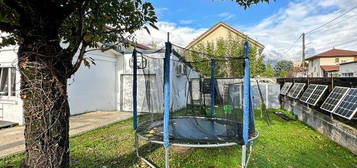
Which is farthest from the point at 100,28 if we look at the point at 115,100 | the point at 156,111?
the point at 115,100

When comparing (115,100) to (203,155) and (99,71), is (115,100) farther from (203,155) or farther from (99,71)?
(203,155)

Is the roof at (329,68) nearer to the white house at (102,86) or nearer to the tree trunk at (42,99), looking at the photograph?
the white house at (102,86)

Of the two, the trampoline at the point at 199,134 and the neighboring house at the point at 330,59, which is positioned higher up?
the neighboring house at the point at 330,59

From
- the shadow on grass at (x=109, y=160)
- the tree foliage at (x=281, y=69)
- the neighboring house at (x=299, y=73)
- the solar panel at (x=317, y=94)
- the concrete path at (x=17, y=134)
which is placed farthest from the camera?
the tree foliage at (x=281, y=69)

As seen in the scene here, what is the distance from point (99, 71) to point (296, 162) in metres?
9.67

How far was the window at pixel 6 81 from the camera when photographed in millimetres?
8188

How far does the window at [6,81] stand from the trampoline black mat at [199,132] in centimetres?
650

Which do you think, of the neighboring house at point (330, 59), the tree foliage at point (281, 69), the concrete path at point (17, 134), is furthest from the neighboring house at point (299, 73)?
the concrete path at point (17, 134)

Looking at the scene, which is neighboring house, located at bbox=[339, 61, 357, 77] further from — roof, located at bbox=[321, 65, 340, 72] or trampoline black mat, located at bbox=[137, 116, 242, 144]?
trampoline black mat, located at bbox=[137, 116, 242, 144]

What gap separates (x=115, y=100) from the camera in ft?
39.4

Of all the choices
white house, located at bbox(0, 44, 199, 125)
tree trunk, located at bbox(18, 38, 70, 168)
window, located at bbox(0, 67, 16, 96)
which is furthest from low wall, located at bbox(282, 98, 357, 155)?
window, located at bbox(0, 67, 16, 96)

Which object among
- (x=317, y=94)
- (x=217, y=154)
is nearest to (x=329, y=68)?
(x=317, y=94)

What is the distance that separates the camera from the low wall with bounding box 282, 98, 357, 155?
5078 millimetres

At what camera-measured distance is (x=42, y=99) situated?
201 cm
